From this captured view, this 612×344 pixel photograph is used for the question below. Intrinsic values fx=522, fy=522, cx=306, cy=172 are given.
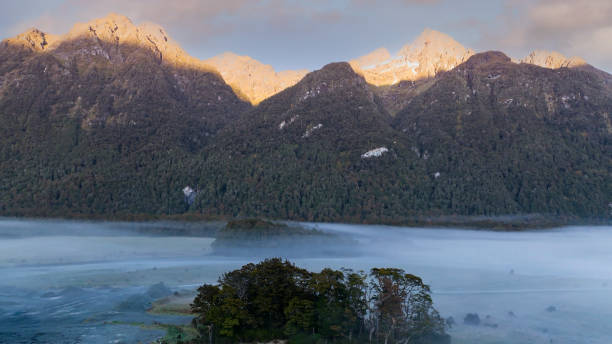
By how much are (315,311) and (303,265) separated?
87.0 meters

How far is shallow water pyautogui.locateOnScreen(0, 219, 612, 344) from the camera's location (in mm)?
87250

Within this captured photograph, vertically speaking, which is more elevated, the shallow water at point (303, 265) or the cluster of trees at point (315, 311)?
the cluster of trees at point (315, 311)

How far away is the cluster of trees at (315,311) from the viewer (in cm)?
7362

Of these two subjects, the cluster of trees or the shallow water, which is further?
the shallow water

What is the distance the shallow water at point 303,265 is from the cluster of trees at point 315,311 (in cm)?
1026

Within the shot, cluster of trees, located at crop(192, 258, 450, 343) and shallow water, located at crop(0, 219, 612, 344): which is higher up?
cluster of trees, located at crop(192, 258, 450, 343)

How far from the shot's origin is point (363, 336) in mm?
74688

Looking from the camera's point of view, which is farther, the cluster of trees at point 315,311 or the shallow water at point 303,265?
the shallow water at point 303,265

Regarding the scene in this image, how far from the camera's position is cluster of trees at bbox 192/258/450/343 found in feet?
242

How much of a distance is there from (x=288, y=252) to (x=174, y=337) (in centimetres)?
11307

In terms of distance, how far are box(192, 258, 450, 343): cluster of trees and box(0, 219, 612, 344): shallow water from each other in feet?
33.7

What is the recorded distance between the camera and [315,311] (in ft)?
247

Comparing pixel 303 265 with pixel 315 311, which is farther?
pixel 303 265

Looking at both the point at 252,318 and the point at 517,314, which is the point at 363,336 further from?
the point at 517,314
